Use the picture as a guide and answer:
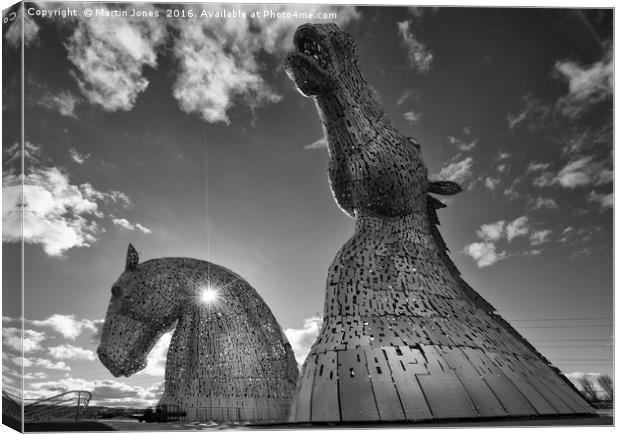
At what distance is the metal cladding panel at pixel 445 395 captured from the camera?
4461 mm

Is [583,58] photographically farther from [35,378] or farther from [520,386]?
[35,378]

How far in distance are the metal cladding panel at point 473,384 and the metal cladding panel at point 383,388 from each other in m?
0.43

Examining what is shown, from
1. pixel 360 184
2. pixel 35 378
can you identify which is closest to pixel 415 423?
pixel 360 184

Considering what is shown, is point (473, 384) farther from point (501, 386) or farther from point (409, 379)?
point (409, 379)

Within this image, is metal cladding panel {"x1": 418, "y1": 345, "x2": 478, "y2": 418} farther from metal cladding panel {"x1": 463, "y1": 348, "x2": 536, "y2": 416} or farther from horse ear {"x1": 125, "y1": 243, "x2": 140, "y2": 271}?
horse ear {"x1": 125, "y1": 243, "x2": 140, "y2": 271}

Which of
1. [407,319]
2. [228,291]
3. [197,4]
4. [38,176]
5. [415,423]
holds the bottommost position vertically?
[415,423]

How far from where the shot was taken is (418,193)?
5648mm

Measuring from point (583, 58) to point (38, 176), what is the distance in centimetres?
519

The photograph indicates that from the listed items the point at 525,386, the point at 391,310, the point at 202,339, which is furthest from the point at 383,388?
the point at 202,339

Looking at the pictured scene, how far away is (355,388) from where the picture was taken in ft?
14.8

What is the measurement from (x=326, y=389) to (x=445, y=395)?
777mm

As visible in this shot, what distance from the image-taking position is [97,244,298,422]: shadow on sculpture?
6.55 meters

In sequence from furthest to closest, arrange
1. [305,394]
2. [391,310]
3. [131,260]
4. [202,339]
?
[131,260] < [202,339] < [391,310] < [305,394]

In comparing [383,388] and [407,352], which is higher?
[407,352]
